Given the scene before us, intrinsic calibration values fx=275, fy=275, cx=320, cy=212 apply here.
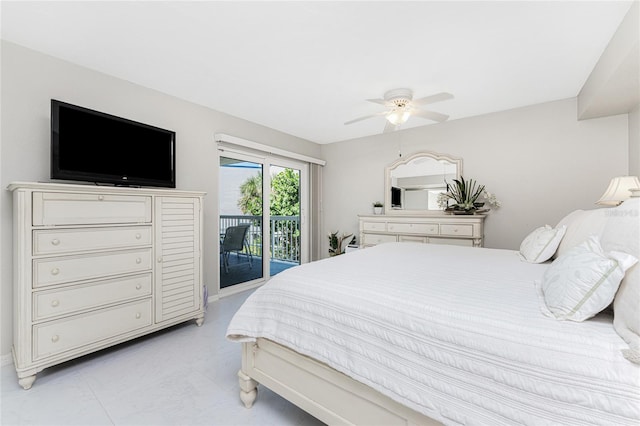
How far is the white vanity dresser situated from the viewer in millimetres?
3527

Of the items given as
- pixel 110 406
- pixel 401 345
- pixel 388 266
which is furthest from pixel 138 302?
pixel 401 345

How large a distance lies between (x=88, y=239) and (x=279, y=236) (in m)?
2.94

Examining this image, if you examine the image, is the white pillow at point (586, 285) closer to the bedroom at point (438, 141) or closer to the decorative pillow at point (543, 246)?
the decorative pillow at point (543, 246)

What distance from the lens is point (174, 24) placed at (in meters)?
1.89

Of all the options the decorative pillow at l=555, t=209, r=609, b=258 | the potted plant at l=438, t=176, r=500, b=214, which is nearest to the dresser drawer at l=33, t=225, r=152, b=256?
the decorative pillow at l=555, t=209, r=609, b=258

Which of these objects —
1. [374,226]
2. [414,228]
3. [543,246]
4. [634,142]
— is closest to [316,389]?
[543,246]

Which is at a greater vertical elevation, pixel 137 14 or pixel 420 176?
pixel 137 14

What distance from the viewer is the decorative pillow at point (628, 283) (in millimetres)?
780

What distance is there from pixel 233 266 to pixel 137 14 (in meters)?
2.94

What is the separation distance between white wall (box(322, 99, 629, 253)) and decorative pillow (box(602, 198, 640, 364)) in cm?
257

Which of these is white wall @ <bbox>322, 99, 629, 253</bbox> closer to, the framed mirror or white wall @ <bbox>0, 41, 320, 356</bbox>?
the framed mirror

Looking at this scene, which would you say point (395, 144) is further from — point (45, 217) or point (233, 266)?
point (45, 217)

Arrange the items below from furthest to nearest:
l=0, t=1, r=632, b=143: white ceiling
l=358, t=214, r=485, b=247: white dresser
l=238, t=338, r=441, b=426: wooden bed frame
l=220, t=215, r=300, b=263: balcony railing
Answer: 1. l=220, t=215, r=300, b=263: balcony railing
2. l=358, t=214, r=485, b=247: white dresser
3. l=0, t=1, r=632, b=143: white ceiling
4. l=238, t=338, r=441, b=426: wooden bed frame

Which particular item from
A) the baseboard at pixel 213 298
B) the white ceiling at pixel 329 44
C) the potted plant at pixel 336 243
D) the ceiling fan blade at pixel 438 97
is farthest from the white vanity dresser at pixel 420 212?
the baseboard at pixel 213 298
